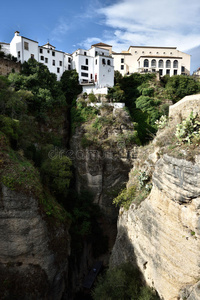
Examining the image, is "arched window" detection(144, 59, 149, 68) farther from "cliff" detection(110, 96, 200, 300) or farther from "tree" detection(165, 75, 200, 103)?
"cliff" detection(110, 96, 200, 300)

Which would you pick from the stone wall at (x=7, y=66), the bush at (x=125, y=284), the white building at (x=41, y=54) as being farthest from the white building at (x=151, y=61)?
the bush at (x=125, y=284)

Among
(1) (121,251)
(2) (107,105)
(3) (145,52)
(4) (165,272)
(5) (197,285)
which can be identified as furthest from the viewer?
(3) (145,52)

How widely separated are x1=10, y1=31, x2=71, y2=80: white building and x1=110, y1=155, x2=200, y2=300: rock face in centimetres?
2770

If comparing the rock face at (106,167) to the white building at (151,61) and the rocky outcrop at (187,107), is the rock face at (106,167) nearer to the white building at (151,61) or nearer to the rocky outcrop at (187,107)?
the rocky outcrop at (187,107)

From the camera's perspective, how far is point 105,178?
25.4 m

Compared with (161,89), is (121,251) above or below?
below

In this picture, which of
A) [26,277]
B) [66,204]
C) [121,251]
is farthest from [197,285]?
[66,204]

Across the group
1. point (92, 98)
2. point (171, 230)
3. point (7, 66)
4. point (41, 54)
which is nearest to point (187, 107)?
point (171, 230)

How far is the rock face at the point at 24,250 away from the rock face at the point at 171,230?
6.50 metres

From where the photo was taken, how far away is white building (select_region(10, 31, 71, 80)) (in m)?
28.7

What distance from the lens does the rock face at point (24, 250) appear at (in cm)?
1296

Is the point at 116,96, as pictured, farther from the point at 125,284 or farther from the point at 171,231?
the point at 125,284

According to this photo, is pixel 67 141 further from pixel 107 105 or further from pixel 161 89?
pixel 161 89

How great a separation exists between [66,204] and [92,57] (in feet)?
81.4
